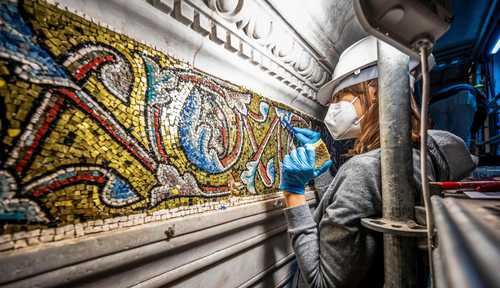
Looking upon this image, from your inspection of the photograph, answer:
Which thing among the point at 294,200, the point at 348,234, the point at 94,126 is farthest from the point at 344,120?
the point at 94,126

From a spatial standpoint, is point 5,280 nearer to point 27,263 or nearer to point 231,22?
point 27,263

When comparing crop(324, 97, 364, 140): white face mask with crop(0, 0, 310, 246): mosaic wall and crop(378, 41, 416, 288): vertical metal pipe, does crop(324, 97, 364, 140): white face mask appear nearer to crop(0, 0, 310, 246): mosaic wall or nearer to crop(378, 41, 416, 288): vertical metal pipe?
crop(378, 41, 416, 288): vertical metal pipe

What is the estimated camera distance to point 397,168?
66 centimetres

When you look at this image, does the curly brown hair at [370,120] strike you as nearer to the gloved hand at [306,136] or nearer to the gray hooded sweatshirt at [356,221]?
the gray hooded sweatshirt at [356,221]

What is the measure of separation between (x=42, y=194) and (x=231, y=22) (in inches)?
33.6

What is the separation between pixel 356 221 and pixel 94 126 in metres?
0.89

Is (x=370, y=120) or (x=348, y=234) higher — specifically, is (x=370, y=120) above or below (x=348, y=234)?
above

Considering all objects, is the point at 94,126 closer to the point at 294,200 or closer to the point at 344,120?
the point at 294,200

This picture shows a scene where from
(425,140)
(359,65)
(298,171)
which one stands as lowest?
(298,171)

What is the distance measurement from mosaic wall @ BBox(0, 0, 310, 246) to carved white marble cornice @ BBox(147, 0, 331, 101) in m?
0.17

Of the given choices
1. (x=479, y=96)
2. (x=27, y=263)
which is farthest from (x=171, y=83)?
(x=479, y=96)

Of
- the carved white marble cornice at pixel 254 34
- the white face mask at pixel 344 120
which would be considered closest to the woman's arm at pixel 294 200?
the white face mask at pixel 344 120

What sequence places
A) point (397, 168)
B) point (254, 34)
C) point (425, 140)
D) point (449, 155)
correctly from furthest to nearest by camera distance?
point (254, 34) < point (449, 155) < point (397, 168) < point (425, 140)

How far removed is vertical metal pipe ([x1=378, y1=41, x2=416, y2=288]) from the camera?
2.10 feet
